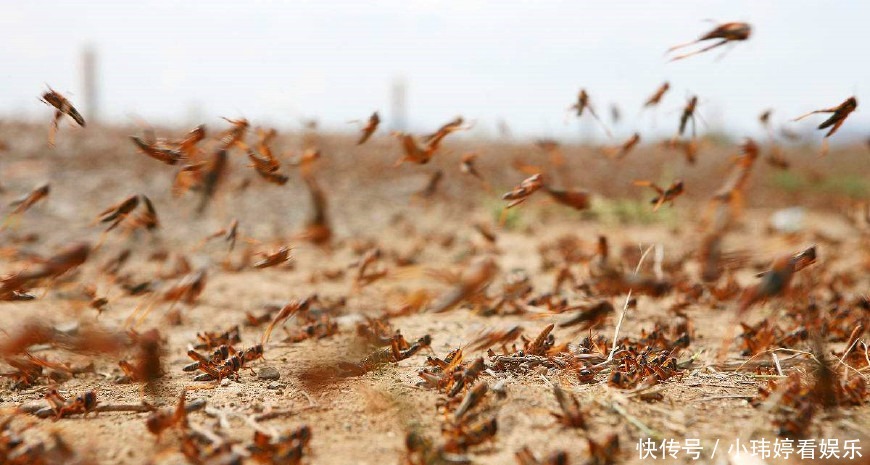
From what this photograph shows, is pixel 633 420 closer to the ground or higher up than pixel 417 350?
higher up

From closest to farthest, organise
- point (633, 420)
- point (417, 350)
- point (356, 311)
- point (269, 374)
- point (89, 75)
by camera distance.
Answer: point (633, 420), point (269, 374), point (417, 350), point (356, 311), point (89, 75)

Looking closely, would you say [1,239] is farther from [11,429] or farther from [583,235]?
[583,235]

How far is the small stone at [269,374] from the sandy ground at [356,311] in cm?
4

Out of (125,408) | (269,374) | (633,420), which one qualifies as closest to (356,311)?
(269,374)

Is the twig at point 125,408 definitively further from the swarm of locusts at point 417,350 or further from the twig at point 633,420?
the twig at point 633,420

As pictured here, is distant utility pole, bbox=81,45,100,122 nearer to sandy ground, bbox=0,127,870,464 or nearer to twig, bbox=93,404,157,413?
sandy ground, bbox=0,127,870,464

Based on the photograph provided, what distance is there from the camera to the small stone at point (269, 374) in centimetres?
302

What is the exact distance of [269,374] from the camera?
9.98 feet

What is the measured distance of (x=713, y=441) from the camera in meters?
2.28

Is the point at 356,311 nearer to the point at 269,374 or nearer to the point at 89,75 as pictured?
the point at 269,374

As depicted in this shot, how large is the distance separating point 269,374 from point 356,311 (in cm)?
157

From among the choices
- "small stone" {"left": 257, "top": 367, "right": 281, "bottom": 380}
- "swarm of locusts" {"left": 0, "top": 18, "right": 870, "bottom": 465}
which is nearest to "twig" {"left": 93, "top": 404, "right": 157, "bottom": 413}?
"swarm of locusts" {"left": 0, "top": 18, "right": 870, "bottom": 465}

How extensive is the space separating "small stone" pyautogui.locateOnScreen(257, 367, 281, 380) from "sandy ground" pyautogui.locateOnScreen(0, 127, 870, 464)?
0.04 metres

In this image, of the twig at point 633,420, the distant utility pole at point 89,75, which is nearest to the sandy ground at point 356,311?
the twig at point 633,420
